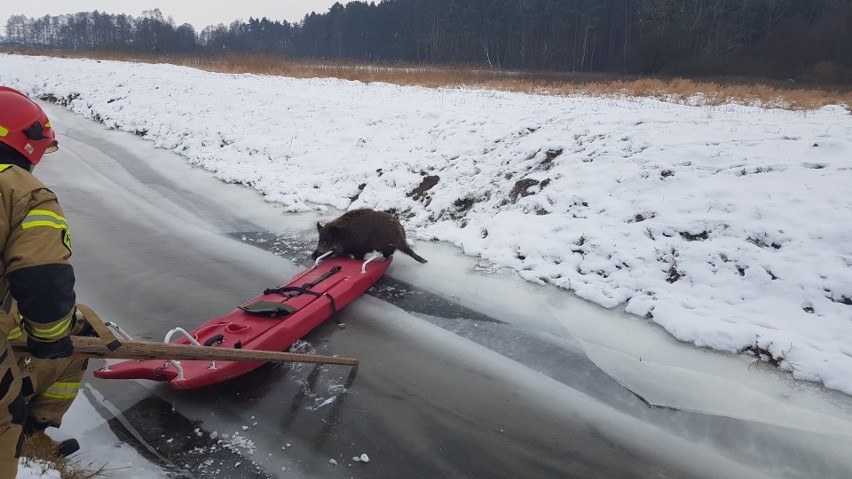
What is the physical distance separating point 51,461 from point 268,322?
1.88 metres

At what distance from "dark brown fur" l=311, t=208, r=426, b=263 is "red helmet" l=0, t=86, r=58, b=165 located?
3.95 meters

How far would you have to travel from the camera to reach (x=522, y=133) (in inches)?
372

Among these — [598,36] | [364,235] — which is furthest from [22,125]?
[598,36]

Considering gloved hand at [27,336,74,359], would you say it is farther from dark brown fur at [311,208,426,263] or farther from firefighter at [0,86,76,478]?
dark brown fur at [311,208,426,263]

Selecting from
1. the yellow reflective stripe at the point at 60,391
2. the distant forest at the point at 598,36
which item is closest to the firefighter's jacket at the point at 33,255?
the yellow reflective stripe at the point at 60,391

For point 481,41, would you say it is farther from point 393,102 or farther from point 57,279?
point 57,279

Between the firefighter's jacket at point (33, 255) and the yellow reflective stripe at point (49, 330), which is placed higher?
the firefighter's jacket at point (33, 255)

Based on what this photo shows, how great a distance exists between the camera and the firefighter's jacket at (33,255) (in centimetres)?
219

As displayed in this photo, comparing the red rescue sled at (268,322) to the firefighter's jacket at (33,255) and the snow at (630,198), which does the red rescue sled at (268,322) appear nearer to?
the snow at (630,198)

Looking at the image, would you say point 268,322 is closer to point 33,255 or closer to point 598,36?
point 33,255

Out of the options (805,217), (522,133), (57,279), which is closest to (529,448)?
(57,279)

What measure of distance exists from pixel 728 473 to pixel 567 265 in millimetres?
3081

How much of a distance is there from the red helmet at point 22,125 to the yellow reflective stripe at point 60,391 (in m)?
1.41

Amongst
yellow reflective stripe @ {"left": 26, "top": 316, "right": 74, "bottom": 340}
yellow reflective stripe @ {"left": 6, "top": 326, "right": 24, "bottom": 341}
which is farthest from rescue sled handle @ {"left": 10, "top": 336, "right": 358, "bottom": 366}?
yellow reflective stripe @ {"left": 26, "top": 316, "right": 74, "bottom": 340}
